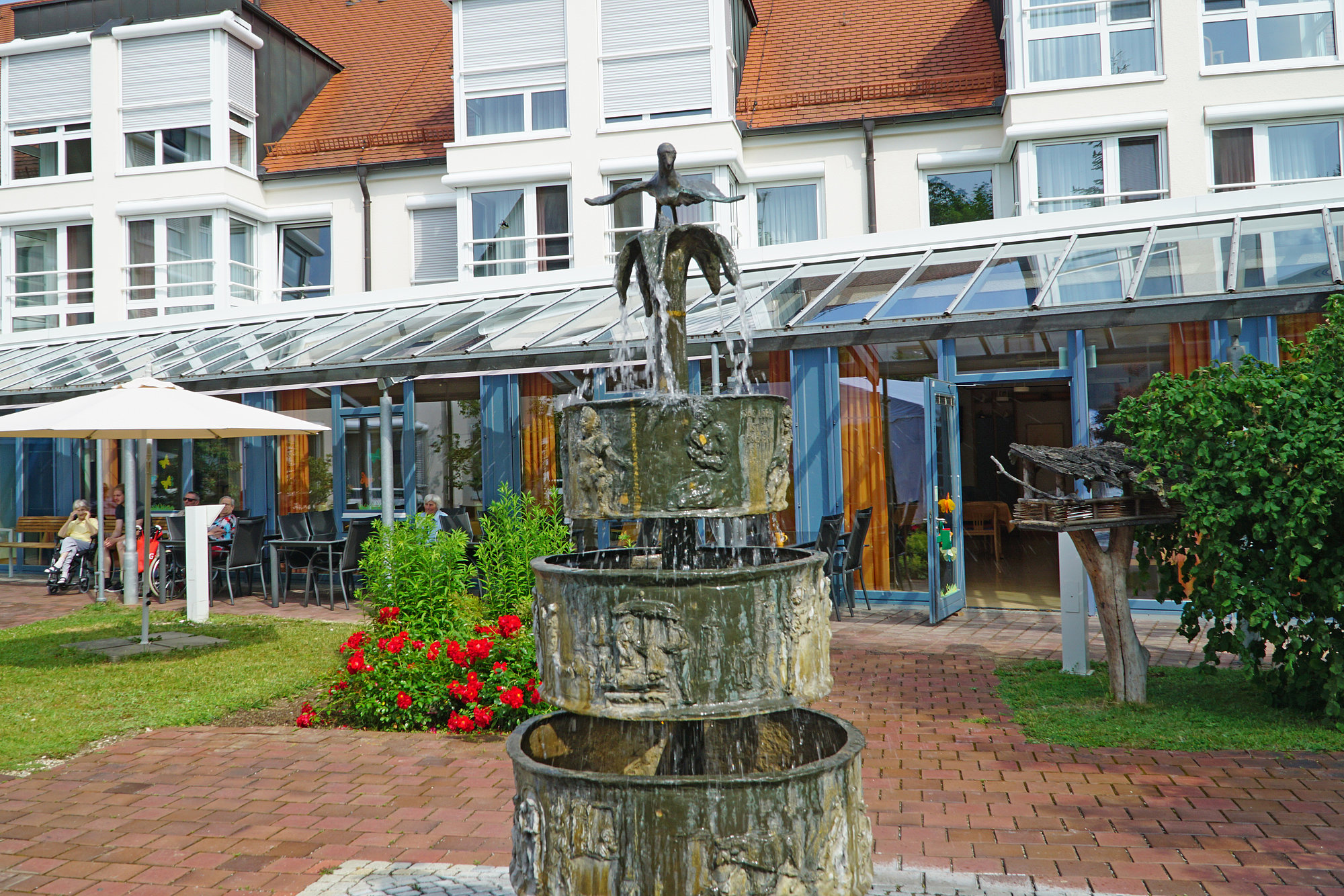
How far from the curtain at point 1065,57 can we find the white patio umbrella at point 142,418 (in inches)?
435

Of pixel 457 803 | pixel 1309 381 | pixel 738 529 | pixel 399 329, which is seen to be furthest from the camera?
pixel 399 329

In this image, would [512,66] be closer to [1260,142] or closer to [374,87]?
[374,87]

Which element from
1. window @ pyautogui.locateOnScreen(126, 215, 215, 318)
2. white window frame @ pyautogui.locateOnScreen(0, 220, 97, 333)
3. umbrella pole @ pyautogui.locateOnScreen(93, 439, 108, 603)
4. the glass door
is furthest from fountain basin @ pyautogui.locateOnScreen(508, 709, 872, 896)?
white window frame @ pyautogui.locateOnScreen(0, 220, 97, 333)

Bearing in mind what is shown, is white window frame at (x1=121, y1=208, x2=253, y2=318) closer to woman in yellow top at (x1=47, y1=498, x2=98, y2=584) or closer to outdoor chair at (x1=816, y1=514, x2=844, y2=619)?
woman in yellow top at (x1=47, y1=498, x2=98, y2=584)

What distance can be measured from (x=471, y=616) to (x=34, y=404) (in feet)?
28.4

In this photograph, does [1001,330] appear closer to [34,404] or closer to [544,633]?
[544,633]

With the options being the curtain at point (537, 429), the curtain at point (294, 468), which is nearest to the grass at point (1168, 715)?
the curtain at point (537, 429)

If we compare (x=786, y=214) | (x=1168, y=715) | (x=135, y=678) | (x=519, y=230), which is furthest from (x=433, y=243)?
(x=1168, y=715)

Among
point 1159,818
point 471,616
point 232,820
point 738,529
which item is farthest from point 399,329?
point 1159,818

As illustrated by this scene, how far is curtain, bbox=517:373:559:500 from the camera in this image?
41.1ft

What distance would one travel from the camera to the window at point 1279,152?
1328cm

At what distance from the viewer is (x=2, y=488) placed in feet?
51.3

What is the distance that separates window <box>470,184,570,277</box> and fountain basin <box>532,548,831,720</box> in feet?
43.6

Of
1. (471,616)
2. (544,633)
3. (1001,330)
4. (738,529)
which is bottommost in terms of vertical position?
(471,616)
